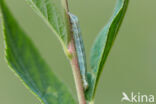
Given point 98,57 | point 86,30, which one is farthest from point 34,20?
point 98,57

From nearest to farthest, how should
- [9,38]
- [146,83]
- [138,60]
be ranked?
1. [9,38]
2. [146,83]
3. [138,60]

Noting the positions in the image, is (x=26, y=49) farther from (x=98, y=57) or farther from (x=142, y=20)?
(x=142, y=20)

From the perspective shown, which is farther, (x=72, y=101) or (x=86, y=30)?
(x=86, y=30)

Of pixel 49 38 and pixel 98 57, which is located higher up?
pixel 98 57

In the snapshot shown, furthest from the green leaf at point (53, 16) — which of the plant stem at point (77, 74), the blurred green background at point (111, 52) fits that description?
the blurred green background at point (111, 52)

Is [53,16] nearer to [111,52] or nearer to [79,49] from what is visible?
[79,49]

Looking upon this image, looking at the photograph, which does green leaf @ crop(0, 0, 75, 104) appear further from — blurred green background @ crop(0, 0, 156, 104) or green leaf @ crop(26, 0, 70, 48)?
blurred green background @ crop(0, 0, 156, 104)
